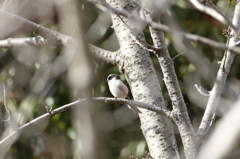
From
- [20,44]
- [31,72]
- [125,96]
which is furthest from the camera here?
[31,72]

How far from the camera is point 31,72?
4.00m

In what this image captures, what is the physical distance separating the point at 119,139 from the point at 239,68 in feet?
5.11

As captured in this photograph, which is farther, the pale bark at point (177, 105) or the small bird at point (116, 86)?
the small bird at point (116, 86)

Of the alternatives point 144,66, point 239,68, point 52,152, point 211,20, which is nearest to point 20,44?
point 144,66

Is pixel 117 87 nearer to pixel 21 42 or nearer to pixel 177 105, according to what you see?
pixel 21 42

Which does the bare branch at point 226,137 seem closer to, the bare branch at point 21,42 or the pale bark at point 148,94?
the pale bark at point 148,94

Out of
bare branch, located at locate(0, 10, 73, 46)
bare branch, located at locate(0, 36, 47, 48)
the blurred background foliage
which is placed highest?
bare branch, located at locate(0, 10, 73, 46)

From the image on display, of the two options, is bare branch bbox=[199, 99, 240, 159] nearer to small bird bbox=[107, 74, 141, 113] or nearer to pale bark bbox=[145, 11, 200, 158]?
pale bark bbox=[145, 11, 200, 158]

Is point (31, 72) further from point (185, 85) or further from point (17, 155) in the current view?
point (185, 85)

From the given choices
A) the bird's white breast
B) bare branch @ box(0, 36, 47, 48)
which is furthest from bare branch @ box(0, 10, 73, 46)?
the bird's white breast

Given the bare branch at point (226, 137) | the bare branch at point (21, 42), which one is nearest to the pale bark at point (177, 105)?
the bare branch at point (21, 42)

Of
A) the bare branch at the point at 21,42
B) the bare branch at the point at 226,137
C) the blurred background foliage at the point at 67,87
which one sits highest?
the bare branch at the point at 226,137

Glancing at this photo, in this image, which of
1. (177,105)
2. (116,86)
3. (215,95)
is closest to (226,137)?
(177,105)

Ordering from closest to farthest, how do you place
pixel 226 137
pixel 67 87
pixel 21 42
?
pixel 226 137, pixel 21 42, pixel 67 87
